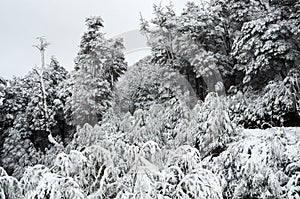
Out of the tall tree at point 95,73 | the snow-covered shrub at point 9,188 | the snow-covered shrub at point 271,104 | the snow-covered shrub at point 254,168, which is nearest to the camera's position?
the snow-covered shrub at point 9,188

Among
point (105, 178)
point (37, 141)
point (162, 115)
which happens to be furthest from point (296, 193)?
point (37, 141)

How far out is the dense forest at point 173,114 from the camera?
10.7ft

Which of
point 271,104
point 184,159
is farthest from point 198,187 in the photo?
point 271,104

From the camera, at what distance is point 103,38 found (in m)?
13.6

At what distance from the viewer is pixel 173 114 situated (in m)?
9.93

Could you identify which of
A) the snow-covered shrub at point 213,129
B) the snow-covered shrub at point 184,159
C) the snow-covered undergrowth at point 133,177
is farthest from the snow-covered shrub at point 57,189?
the snow-covered shrub at point 213,129

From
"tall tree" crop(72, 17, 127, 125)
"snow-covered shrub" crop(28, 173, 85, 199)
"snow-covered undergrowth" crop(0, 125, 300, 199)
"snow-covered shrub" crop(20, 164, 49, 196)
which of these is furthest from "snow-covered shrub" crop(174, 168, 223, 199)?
"tall tree" crop(72, 17, 127, 125)

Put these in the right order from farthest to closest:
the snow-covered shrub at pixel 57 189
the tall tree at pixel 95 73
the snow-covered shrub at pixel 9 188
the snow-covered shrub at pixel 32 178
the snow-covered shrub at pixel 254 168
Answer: the tall tree at pixel 95 73 < the snow-covered shrub at pixel 254 168 < the snow-covered shrub at pixel 9 188 < the snow-covered shrub at pixel 32 178 < the snow-covered shrub at pixel 57 189

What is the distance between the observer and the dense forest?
3250mm

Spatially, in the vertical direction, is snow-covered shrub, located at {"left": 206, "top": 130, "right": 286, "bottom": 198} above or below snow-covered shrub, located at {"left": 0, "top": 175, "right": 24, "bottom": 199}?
below

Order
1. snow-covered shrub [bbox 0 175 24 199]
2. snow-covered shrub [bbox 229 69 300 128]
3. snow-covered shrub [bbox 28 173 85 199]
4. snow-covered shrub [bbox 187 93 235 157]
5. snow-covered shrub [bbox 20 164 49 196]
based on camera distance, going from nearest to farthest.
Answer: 1. snow-covered shrub [bbox 28 173 85 199]
2. snow-covered shrub [bbox 20 164 49 196]
3. snow-covered shrub [bbox 0 175 24 199]
4. snow-covered shrub [bbox 187 93 235 157]
5. snow-covered shrub [bbox 229 69 300 128]

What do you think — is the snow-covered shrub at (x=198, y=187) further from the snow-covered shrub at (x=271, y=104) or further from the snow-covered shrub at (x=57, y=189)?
the snow-covered shrub at (x=271, y=104)

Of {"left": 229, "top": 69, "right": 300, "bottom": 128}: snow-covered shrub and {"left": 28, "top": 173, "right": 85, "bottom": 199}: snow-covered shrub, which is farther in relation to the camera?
{"left": 229, "top": 69, "right": 300, "bottom": 128}: snow-covered shrub

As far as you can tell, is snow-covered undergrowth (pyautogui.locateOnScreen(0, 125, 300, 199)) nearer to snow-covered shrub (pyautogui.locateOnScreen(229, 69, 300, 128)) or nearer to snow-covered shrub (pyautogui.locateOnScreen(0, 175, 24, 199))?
snow-covered shrub (pyautogui.locateOnScreen(0, 175, 24, 199))
